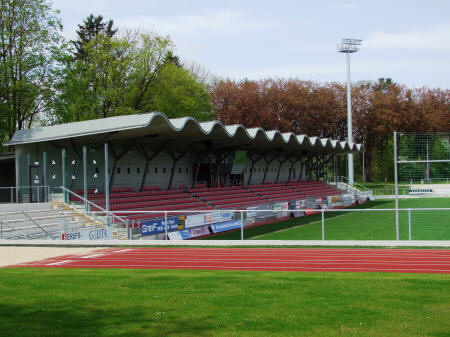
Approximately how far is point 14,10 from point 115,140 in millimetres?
11152

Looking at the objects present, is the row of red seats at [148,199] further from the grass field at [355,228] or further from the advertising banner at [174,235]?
the grass field at [355,228]

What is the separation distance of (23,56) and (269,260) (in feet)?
81.5

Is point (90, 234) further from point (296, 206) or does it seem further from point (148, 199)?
point (296, 206)

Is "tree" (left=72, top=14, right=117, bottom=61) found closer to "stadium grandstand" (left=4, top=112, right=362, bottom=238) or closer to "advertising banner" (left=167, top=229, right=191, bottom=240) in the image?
"stadium grandstand" (left=4, top=112, right=362, bottom=238)

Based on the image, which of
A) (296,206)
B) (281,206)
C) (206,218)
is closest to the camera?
(206,218)

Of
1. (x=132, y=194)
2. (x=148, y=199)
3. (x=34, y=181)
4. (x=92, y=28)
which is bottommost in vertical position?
(x=148, y=199)

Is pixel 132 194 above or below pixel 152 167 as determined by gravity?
below

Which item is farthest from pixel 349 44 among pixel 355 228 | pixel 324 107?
pixel 355 228

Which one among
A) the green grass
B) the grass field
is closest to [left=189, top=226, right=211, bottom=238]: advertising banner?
the grass field

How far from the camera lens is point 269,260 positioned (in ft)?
42.1

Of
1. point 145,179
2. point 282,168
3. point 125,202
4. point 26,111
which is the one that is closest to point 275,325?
point 125,202

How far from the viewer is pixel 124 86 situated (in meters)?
44.1

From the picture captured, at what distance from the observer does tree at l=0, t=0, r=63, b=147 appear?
3017cm

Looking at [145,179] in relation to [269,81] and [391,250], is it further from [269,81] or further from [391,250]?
[269,81]
